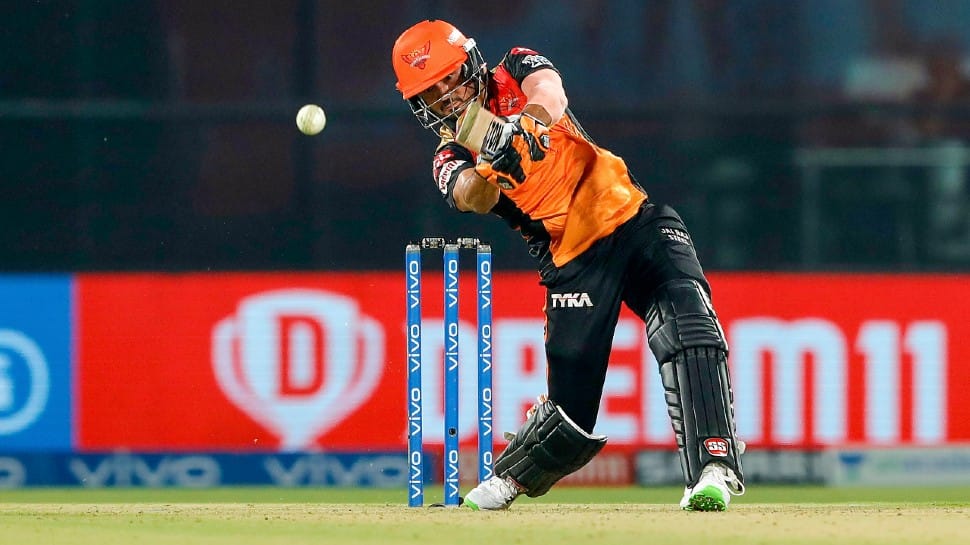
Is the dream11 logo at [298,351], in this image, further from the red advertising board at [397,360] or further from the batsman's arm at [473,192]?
the batsman's arm at [473,192]

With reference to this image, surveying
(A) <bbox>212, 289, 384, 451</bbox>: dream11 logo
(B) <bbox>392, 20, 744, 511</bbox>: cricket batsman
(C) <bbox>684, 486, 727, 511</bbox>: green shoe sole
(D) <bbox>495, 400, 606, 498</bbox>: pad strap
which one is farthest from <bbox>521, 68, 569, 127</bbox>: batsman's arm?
(A) <bbox>212, 289, 384, 451</bbox>: dream11 logo

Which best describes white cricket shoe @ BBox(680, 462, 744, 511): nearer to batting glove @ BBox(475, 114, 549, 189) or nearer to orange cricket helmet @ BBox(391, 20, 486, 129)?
batting glove @ BBox(475, 114, 549, 189)

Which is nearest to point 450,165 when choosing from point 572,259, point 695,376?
point 572,259

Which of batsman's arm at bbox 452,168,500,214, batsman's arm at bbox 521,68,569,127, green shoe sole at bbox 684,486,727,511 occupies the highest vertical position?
batsman's arm at bbox 521,68,569,127

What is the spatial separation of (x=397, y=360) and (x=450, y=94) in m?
2.97

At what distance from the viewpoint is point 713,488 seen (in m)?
5.27

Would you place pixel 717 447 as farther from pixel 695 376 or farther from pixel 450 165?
pixel 450 165

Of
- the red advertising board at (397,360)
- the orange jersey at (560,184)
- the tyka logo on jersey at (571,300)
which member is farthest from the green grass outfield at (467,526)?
the red advertising board at (397,360)

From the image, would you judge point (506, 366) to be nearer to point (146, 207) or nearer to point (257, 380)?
point (257, 380)

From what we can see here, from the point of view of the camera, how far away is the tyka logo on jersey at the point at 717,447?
5316 millimetres

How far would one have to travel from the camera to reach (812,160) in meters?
8.54

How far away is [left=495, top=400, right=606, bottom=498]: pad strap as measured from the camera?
19.0 ft

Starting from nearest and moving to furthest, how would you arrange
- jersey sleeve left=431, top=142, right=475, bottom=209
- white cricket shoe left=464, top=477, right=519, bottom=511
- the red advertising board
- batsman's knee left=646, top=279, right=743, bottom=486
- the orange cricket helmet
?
batsman's knee left=646, top=279, right=743, bottom=486 < the orange cricket helmet < jersey sleeve left=431, top=142, right=475, bottom=209 < white cricket shoe left=464, top=477, right=519, bottom=511 < the red advertising board

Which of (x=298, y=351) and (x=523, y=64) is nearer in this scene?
(x=523, y=64)
